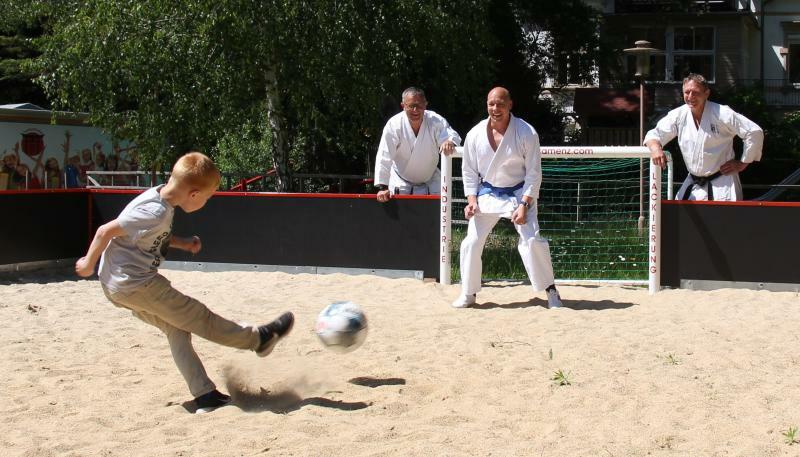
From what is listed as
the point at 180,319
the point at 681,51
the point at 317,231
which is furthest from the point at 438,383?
the point at 681,51

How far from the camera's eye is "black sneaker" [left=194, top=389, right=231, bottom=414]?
17.6ft

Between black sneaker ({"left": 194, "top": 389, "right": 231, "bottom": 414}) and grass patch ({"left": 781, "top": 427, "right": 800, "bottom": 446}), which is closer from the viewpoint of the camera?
grass patch ({"left": 781, "top": 427, "right": 800, "bottom": 446})

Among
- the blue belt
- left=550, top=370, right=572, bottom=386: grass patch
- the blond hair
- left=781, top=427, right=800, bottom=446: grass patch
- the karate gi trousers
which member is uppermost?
the blond hair

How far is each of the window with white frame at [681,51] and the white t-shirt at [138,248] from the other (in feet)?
108

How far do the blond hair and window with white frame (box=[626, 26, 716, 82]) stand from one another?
32.7 m

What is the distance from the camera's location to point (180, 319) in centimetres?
538

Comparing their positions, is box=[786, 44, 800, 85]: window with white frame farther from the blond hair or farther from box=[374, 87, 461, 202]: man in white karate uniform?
the blond hair

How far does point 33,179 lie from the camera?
909 inches

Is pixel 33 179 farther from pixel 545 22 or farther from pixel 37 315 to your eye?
pixel 37 315

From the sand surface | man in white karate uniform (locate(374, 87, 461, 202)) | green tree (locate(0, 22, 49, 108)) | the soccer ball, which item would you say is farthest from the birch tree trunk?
green tree (locate(0, 22, 49, 108))

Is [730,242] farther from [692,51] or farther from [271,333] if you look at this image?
[692,51]

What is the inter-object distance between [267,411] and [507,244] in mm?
6884

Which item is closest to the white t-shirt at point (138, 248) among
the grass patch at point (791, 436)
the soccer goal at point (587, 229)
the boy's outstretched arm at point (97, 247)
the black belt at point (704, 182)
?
the boy's outstretched arm at point (97, 247)

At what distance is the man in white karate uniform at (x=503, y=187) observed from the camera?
8.38 metres
